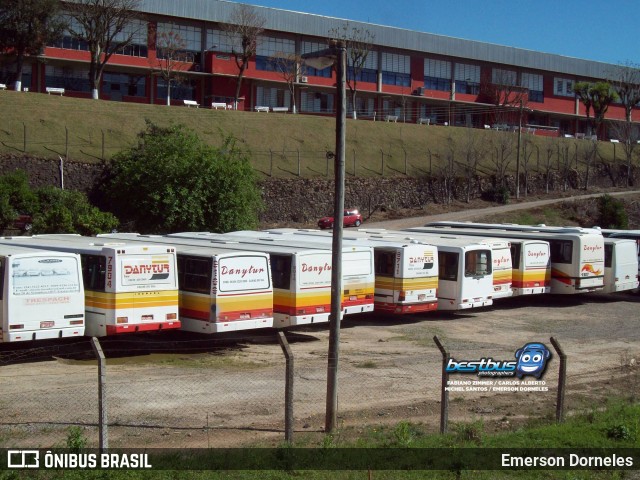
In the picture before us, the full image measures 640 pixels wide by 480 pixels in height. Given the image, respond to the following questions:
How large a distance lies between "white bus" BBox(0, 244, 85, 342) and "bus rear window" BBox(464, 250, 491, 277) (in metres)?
13.7

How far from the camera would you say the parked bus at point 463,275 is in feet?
92.6

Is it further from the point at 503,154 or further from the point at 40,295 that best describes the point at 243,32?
the point at 40,295

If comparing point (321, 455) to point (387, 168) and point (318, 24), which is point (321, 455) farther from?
point (318, 24)

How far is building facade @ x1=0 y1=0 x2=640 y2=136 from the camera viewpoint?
7794cm

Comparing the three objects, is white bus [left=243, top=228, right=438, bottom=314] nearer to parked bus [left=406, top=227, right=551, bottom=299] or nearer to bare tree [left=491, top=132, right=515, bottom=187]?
parked bus [left=406, top=227, right=551, bottom=299]

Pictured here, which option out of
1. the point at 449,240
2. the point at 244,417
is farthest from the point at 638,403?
the point at 449,240

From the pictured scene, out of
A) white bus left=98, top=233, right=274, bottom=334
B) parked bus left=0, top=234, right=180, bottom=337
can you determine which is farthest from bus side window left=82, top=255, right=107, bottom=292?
white bus left=98, top=233, right=274, bottom=334

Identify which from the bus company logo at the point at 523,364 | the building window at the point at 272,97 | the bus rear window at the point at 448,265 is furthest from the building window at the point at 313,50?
the bus company logo at the point at 523,364

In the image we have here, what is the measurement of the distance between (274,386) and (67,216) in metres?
24.8

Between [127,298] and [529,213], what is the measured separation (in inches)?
1972

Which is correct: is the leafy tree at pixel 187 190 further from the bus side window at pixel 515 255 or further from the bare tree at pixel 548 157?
the bare tree at pixel 548 157

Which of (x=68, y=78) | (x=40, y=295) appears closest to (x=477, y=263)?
(x=40, y=295)

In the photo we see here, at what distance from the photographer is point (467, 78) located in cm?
10212

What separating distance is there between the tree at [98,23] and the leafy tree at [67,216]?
98.4 feet
